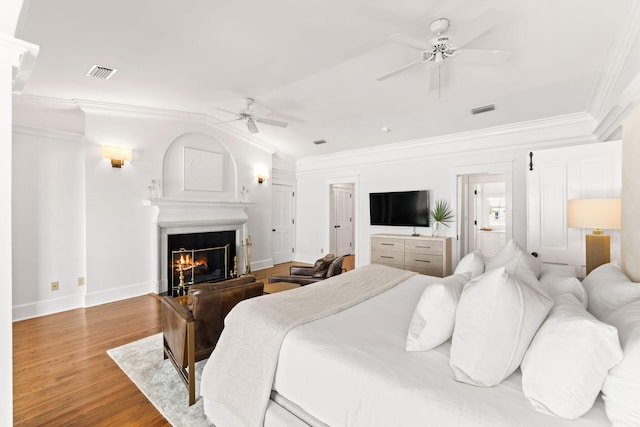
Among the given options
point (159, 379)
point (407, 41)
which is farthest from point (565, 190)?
point (159, 379)

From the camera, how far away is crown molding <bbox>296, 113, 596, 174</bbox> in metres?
4.22

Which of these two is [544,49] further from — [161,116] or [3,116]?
[161,116]

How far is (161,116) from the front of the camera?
4922mm

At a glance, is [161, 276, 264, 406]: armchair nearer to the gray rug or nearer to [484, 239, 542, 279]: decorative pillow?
the gray rug

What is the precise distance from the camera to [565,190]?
10.2 ft

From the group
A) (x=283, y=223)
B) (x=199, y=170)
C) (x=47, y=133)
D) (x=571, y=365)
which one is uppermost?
(x=47, y=133)

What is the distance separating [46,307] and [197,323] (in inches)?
130

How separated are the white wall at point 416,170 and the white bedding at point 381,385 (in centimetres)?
420

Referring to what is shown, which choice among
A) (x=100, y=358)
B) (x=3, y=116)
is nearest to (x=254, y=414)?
(x=3, y=116)

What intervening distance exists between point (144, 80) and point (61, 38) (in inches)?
40.1

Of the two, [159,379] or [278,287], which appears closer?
[159,379]

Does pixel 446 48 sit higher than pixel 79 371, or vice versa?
A: pixel 446 48

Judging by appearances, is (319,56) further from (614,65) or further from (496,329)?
(496,329)

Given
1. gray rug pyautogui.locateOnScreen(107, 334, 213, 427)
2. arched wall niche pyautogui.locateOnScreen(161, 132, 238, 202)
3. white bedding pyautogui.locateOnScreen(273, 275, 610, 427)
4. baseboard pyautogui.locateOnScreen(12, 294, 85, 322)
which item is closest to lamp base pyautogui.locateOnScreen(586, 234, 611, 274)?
white bedding pyautogui.locateOnScreen(273, 275, 610, 427)
